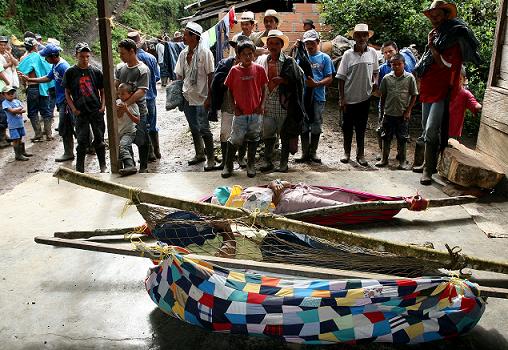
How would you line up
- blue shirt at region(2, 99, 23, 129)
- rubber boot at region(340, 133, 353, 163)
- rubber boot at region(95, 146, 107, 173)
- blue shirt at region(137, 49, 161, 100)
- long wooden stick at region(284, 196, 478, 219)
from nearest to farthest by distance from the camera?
long wooden stick at region(284, 196, 478, 219), rubber boot at region(95, 146, 107, 173), rubber boot at region(340, 133, 353, 163), blue shirt at region(137, 49, 161, 100), blue shirt at region(2, 99, 23, 129)

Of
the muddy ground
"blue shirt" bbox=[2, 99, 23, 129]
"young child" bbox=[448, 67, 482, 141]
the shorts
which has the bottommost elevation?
the muddy ground

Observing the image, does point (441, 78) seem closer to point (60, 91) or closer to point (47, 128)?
point (60, 91)

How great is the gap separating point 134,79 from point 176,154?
2210 mm

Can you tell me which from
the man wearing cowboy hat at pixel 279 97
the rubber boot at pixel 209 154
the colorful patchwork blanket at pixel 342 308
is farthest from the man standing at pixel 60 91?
the colorful patchwork blanket at pixel 342 308

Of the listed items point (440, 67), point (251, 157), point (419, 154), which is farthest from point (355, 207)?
point (419, 154)

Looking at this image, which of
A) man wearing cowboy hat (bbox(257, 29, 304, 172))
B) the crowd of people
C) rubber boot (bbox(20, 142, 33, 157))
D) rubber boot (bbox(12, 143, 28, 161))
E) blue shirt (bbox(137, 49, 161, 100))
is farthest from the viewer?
rubber boot (bbox(20, 142, 33, 157))

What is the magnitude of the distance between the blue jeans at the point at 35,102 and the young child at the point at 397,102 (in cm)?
635

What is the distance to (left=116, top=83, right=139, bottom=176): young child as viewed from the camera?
5.91 meters

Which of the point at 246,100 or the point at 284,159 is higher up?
the point at 246,100

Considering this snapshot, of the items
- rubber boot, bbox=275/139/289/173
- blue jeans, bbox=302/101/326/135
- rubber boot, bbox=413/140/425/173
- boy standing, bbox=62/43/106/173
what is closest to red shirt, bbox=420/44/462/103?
rubber boot, bbox=413/140/425/173

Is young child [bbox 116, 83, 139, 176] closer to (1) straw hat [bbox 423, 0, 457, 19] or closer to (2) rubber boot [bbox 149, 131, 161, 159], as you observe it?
(2) rubber boot [bbox 149, 131, 161, 159]

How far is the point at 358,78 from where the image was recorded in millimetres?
6301

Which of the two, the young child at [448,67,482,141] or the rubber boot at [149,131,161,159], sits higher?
the young child at [448,67,482,141]

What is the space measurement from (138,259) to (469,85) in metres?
8.36
